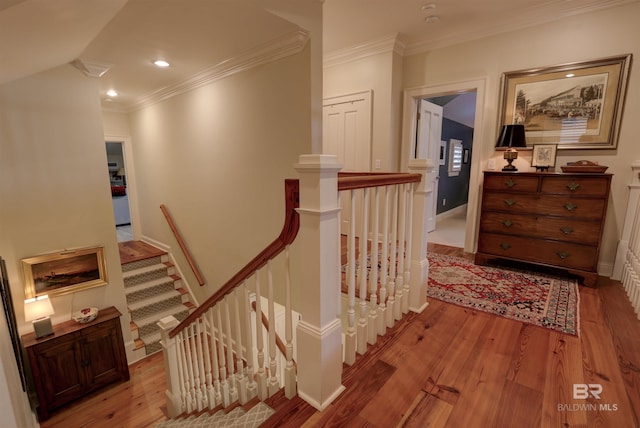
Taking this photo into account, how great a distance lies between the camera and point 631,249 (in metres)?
2.48

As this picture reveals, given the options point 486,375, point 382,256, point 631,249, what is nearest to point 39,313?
point 382,256

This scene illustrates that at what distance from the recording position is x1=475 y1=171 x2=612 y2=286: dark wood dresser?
2.50 metres

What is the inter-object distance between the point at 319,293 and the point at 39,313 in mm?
3248

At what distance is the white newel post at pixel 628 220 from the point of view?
2552 mm

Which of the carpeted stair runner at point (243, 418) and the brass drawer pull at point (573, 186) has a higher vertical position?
the brass drawer pull at point (573, 186)

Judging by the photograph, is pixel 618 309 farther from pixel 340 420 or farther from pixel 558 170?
pixel 340 420

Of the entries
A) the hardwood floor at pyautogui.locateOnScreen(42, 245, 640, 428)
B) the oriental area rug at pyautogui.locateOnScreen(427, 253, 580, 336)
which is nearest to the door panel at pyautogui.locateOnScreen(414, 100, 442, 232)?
the oriental area rug at pyautogui.locateOnScreen(427, 253, 580, 336)

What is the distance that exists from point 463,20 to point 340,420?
12.3ft

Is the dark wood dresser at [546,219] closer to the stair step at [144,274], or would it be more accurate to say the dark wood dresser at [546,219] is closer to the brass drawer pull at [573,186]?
the brass drawer pull at [573,186]

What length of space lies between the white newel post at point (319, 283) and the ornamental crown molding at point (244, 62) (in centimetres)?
200

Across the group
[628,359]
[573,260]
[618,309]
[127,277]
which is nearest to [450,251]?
[573,260]

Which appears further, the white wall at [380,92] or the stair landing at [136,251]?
the stair landing at [136,251]

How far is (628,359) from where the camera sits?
1.59 meters

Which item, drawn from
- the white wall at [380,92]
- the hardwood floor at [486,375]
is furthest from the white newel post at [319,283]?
the white wall at [380,92]
